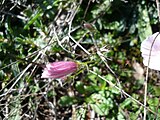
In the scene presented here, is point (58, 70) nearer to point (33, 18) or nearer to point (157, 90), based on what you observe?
point (33, 18)

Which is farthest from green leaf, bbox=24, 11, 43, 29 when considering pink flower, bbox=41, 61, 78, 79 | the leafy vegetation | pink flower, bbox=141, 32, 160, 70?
pink flower, bbox=141, 32, 160, 70

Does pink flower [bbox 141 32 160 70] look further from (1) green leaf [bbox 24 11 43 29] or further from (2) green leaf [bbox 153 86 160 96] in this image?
(1) green leaf [bbox 24 11 43 29]

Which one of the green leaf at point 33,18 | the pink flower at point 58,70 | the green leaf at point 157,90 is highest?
the green leaf at point 33,18

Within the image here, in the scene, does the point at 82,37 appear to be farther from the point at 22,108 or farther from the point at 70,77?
the point at 22,108

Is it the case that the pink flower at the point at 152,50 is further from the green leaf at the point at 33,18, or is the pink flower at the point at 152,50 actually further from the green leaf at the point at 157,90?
the green leaf at the point at 33,18

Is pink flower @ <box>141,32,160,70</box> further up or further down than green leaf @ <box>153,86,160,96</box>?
further up

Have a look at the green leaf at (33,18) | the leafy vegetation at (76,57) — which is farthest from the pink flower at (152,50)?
the green leaf at (33,18)
